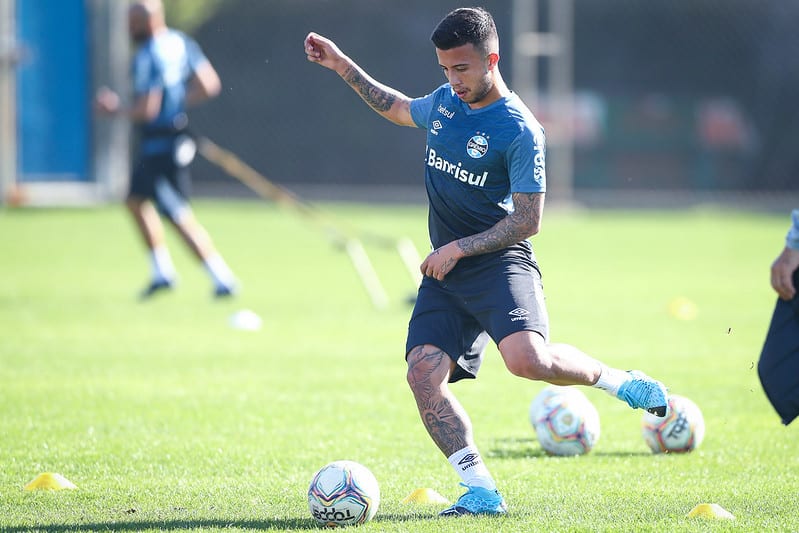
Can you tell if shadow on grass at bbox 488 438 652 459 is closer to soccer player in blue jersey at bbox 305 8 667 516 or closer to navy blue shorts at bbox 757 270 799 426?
soccer player in blue jersey at bbox 305 8 667 516

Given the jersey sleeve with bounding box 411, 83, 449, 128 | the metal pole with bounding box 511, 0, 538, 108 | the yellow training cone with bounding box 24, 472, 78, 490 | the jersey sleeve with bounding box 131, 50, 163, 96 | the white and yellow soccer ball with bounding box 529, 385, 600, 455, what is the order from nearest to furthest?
the yellow training cone with bounding box 24, 472, 78, 490 < the jersey sleeve with bounding box 411, 83, 449, 128 < the white and yellow soccer ball with bounding box 529, 385, 600, 455 < the jersey sleeve with bounding box 131, 50, 163, 96 < the metal pole with bounding box 511, 0, 538, 108

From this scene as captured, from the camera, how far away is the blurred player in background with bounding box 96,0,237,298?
11477 mm

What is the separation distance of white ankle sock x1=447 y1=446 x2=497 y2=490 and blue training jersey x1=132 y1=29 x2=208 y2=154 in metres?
7.52

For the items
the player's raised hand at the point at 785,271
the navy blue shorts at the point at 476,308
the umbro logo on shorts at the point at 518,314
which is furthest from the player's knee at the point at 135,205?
the player's raised hand at the point at 785,271

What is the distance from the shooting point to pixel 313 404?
7.22 m

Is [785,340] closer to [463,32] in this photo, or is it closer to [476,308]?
[476,308]

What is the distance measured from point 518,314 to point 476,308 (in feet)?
0.65

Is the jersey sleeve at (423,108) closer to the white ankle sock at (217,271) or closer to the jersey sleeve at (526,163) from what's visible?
the jersey sleeve at (526,163)

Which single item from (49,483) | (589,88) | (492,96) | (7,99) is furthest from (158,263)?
(589,88)

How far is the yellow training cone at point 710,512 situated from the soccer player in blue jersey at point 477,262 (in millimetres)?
464

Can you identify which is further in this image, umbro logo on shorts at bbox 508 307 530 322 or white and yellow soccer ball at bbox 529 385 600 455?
white and yellow soccer ball at bbox 529 385 600 455

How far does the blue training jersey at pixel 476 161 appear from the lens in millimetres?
4914

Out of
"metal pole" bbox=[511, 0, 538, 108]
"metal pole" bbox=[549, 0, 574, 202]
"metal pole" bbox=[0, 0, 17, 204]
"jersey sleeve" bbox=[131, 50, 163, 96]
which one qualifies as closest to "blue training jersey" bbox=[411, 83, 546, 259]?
"jersey sleeve" bbox=[131, 50, 163, 96]

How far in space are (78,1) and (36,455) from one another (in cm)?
1706
